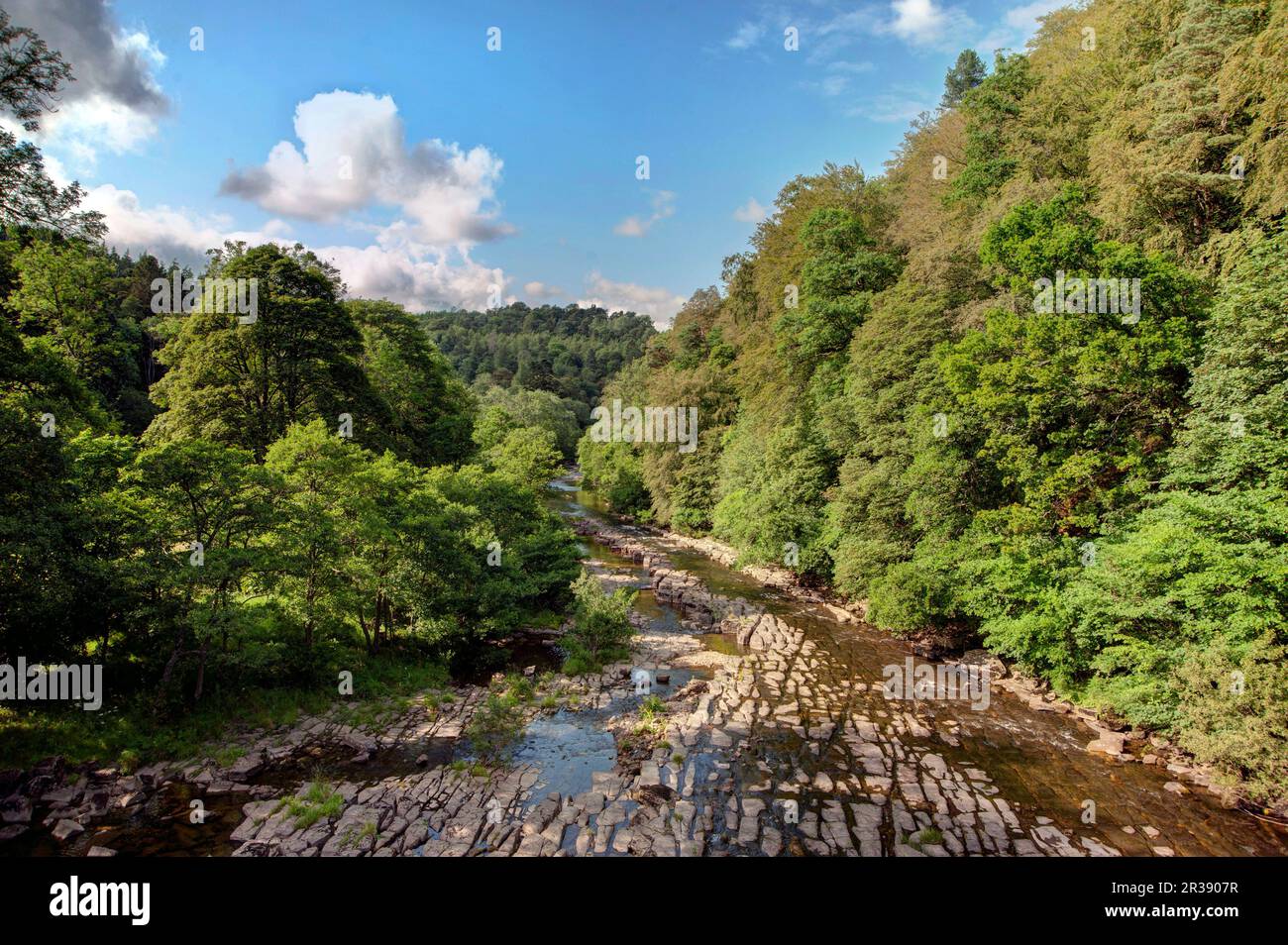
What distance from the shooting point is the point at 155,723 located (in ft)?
47.4

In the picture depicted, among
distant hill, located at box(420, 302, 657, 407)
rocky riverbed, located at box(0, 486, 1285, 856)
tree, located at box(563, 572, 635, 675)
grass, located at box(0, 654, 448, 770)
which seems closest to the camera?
rocky riverbed, located at box(0, 486, 1285, 856)

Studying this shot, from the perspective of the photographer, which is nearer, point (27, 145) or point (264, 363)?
point (27, 145)

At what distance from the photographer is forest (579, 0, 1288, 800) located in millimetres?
13672

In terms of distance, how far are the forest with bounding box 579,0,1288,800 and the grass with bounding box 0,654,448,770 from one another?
19.1 metres

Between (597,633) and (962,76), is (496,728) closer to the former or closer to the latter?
(597,633)

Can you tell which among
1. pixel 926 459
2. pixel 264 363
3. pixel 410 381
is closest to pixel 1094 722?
pixel 926 459

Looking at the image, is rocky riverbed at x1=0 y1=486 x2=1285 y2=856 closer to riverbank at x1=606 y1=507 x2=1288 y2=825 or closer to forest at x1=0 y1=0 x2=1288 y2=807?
riverbank at x1=606 y1=507 x2=1288 y2=825

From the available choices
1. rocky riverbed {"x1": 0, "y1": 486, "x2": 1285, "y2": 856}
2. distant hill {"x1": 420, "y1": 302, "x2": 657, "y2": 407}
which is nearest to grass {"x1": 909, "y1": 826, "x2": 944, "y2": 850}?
rocky riverbed {"x1": 0, "y1": 486, "x2": 1285, "y2": 856}

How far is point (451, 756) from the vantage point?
49.0ft

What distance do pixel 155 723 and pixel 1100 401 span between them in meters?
26.4

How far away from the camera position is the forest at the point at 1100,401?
1367 centimetres

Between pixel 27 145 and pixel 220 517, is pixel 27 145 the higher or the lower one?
the higher one

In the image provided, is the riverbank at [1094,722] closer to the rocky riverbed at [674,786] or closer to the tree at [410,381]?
the rocky riverbed at [674,786]

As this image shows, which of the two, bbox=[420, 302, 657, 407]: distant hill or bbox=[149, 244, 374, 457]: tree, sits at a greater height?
bbox=[420, 302, 657, 407]: distant hill
